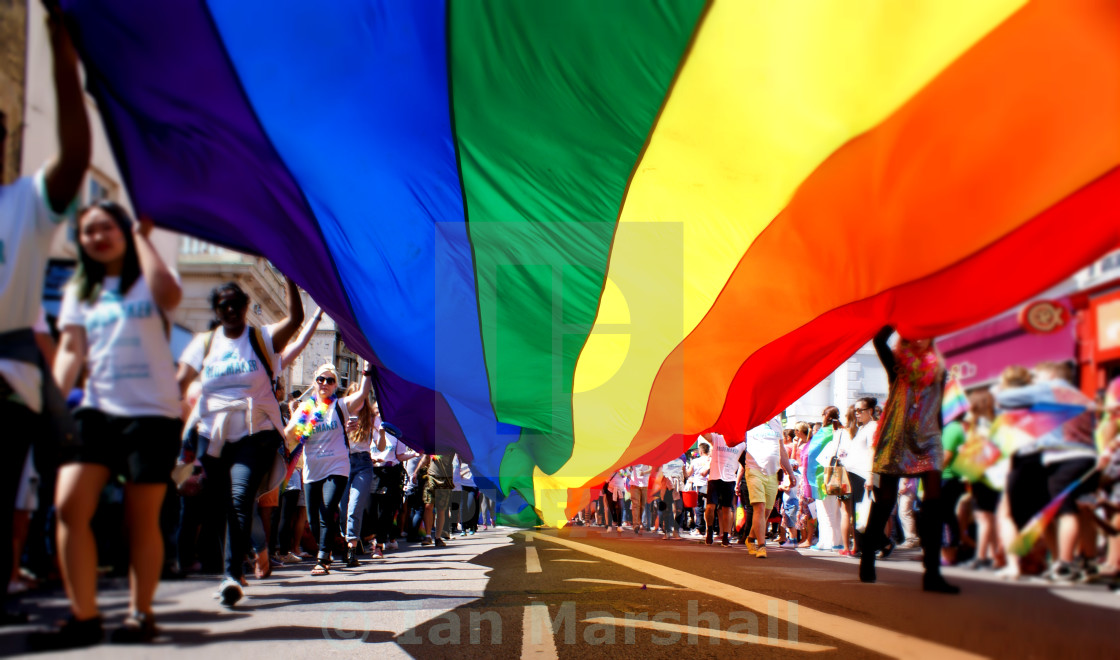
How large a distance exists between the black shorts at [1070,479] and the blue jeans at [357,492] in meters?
7.37

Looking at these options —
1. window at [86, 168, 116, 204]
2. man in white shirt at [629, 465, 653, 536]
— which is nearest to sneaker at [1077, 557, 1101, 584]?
window at [86, 168, 116, 204]

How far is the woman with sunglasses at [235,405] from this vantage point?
74.7 inches

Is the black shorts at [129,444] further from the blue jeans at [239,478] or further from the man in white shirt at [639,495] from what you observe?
the man in white shirt at [639,495]

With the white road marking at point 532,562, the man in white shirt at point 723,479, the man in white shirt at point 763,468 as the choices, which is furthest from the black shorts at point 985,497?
the man in white shirt at point 723,479

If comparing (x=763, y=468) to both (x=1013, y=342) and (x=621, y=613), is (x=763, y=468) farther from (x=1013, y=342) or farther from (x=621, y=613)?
(x=1013, y=342)

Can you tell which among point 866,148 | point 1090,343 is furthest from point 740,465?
point 1090,343

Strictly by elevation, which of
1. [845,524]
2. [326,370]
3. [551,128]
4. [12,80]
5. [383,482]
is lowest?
[383,482]

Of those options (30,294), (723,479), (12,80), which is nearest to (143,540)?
(30,294)

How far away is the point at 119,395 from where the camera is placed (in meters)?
1.50

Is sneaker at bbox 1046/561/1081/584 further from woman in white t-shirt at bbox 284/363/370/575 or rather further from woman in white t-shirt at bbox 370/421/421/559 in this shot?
woman in white t-shirt at bbox 370/421/421/559

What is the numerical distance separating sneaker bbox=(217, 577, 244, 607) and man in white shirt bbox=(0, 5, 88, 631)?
1.54ft

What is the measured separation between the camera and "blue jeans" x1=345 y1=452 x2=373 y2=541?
27.9 ft

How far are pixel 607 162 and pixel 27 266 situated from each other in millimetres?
2535

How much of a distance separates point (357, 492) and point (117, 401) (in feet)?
25.0
